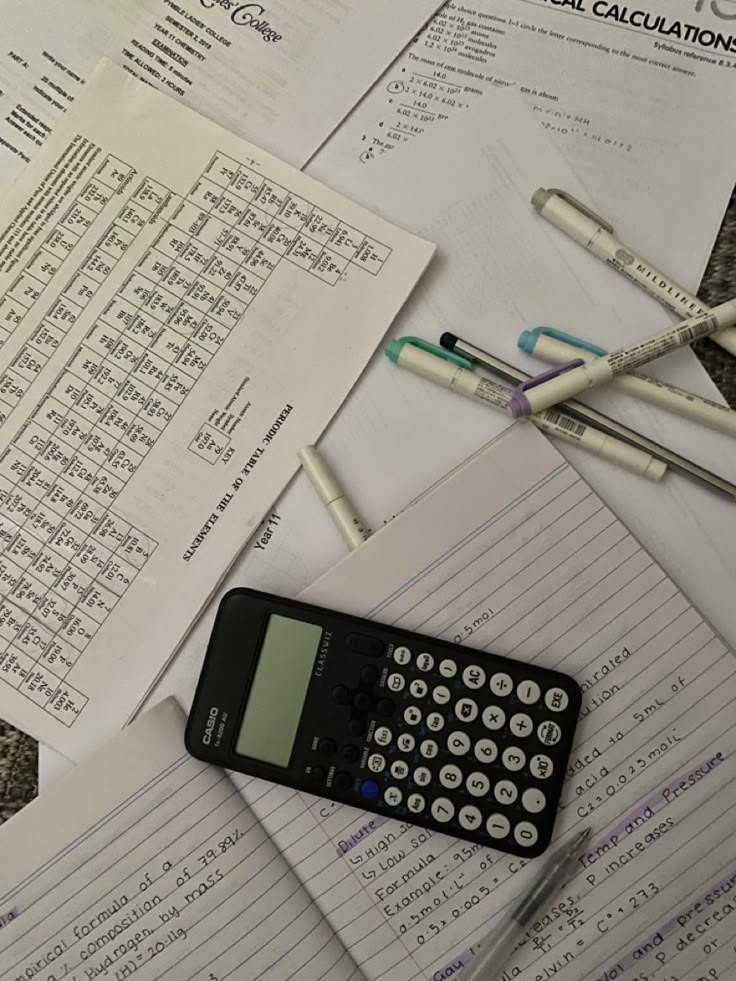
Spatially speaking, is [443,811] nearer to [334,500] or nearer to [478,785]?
[478,785]

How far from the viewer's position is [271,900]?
15.2 inches

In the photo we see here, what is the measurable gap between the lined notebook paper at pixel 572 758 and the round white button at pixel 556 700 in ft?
0.04

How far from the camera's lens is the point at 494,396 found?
411 mm

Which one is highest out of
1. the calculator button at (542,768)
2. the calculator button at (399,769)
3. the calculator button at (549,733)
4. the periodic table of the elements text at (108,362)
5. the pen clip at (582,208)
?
the periodic table of the elements text at (108,362)

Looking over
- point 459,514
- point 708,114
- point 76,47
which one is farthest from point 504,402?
point 76,47

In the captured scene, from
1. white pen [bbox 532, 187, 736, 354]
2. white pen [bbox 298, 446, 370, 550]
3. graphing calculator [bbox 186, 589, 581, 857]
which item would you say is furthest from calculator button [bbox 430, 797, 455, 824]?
white pen [bbox 532, 187, 736, 354]

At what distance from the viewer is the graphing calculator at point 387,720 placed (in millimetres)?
378

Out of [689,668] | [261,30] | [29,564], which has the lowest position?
[689,668]

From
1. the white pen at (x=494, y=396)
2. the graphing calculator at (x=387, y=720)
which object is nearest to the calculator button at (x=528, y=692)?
the graphing calculator at (x=387, y=720)

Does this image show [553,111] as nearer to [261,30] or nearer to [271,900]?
[261,30]

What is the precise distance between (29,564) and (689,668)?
1.01 feet

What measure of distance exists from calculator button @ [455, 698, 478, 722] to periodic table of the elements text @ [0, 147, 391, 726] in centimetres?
16

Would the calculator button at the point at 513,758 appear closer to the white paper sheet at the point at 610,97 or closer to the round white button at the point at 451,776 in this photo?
the round white button at the point at 451,776

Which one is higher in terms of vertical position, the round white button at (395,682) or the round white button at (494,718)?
the round white button at (395,682)
